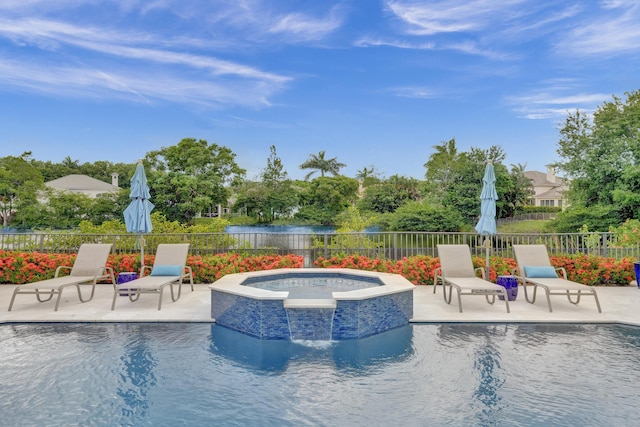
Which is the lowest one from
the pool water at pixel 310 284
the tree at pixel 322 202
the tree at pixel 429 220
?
the pool water at pixel 310 284

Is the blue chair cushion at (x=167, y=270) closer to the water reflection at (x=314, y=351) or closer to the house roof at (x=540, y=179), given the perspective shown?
the water reflection at (x=314, y=351)

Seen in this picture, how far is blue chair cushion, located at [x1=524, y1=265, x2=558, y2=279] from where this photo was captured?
23.2ft

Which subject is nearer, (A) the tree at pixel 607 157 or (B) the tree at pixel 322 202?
(A) the tree at pixel 607 157

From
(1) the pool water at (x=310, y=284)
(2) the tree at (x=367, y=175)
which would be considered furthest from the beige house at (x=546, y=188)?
(1) the pool water at (x=310, y=284)

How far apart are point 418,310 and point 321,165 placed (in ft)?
145

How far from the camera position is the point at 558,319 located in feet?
19.1

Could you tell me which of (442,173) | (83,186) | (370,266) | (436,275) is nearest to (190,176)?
(83,186)

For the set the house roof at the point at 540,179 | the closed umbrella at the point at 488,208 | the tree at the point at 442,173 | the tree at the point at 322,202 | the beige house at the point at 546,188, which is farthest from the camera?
the house roof at the point at 540,179

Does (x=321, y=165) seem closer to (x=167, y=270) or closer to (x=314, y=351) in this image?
(x=167, y=270)

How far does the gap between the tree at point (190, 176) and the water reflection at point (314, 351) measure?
29.2 m

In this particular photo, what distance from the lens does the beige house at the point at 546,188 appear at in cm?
5159

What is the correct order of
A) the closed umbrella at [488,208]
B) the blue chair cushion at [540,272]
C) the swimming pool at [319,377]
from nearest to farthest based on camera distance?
the swimming pool at [319,377], the blue chair cushion at [540,272], the closed umbrella at [488,208]

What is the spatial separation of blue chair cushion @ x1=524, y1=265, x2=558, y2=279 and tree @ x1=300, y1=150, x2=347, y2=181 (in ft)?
142

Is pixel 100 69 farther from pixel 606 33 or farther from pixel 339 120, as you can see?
pixel 606 33
